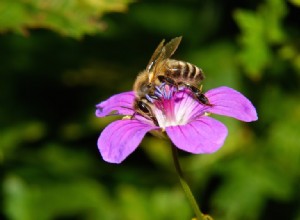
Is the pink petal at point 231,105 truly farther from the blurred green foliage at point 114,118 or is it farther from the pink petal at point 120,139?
the blurred green foliage at point 114,118

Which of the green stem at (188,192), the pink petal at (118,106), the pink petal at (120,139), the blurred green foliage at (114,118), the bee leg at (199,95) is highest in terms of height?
the blurred green foliage at (114,118)

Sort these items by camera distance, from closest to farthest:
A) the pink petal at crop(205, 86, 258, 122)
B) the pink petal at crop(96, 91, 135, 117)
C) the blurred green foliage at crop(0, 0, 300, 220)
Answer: the pink petal at crop(205, 86, 258, 122) < the pink petal at crop(96, 91, 135, 117) < the blurred green foliage at crop(0, 0, 300, 220)

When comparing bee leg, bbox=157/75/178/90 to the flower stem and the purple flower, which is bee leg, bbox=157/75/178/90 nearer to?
the purple flower

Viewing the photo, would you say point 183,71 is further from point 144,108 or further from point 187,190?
point 187,190

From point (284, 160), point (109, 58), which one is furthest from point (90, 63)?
point (284, 160)

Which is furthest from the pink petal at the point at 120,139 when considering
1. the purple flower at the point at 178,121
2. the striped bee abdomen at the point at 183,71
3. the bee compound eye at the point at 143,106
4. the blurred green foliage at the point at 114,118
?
the blurred green foliage at the point at 114,118

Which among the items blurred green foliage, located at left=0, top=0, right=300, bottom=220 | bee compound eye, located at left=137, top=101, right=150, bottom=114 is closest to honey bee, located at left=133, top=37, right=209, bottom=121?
bee compound eye, located at left=137, top=101, right=150, bottom=114

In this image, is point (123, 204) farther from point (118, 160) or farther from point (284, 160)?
point (118, 160)
